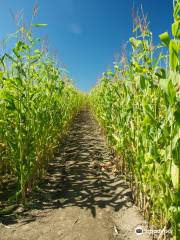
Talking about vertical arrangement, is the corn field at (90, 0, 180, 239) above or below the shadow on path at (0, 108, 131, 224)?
above

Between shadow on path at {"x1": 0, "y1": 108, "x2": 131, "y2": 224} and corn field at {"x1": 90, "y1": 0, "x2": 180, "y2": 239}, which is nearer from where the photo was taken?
corn field at {"x1": 90, "y1": 0, "x2": 180, "y2": 239}

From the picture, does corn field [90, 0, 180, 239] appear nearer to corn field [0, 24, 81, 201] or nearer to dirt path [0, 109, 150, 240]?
dirt path [0, 109, 150, 240]

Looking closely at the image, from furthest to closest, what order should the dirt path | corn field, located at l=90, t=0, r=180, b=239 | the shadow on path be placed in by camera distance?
the shadow on path
the dirt path
corn field, located at l=90, t=0, r=180, b=239

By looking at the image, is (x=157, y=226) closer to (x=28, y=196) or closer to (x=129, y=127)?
(x=129, y=127)

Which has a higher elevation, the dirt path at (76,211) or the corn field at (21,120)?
the corn field at (21,120)

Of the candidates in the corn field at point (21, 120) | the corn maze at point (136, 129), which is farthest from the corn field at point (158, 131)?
the corn field at point (21, 120)

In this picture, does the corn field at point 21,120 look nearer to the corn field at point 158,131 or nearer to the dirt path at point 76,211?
the dirt path at point 76,211

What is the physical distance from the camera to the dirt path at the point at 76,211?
2656 mm

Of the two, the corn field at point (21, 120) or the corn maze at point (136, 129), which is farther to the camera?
the corn field at point (21, 120)

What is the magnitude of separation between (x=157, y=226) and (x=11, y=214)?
154cm

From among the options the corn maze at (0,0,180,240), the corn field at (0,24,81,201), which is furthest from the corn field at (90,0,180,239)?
the corn field at (0,24,81,201)

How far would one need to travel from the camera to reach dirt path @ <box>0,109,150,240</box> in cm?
266

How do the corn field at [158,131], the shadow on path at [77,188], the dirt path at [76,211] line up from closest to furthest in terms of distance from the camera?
the corn field at [158,131] → the dirt path at [76,211] → the shadow on path at [77,188]

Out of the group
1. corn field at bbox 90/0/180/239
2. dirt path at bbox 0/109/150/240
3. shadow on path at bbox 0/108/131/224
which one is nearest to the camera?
corn field at bbox 90/0/180/239
